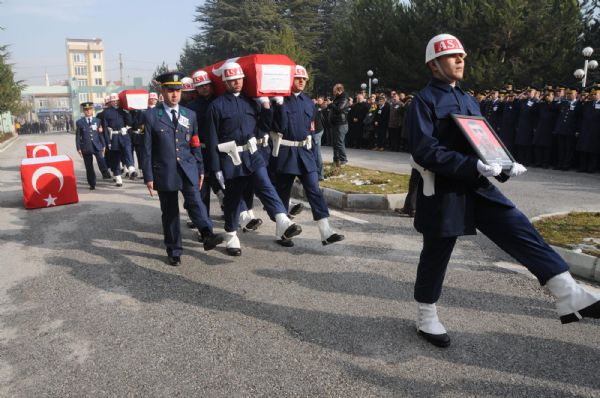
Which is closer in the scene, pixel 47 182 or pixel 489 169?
pixel 489 169

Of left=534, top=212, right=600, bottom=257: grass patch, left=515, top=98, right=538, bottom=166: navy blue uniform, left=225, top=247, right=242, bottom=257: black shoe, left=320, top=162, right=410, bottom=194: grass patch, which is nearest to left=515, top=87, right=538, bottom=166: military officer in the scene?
left=515, top=98, right=538, bottom=166: navy blue uniform

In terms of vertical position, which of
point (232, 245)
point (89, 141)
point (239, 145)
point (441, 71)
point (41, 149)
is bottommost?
point (232, 245)

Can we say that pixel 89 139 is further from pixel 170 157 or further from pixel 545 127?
pixel 545 127

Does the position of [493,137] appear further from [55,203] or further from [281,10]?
[281,10]

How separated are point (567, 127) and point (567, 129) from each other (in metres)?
0.05

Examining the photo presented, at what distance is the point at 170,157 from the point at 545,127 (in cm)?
1026

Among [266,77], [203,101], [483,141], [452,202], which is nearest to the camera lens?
[483,141]

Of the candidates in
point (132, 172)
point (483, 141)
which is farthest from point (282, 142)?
point (132, 172)

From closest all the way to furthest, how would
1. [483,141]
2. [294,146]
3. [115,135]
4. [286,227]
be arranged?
[483,141] → [286,227] → [294,146] → [115,135]

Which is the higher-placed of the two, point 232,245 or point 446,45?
point 446,45

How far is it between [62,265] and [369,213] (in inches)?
169

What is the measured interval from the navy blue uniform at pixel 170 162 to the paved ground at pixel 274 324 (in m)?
0.46

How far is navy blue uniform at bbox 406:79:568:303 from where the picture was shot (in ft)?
10.5

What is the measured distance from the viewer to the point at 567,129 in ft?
39.1
